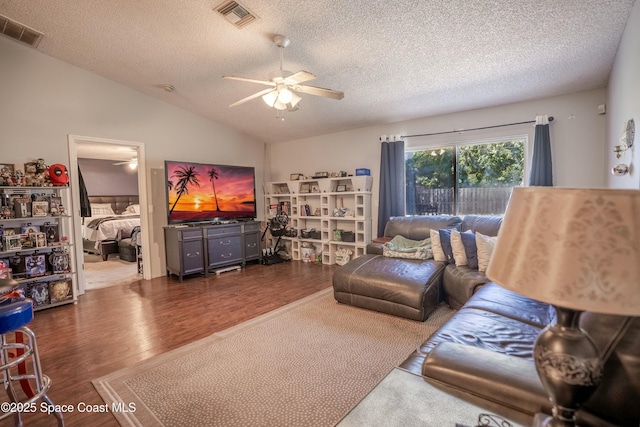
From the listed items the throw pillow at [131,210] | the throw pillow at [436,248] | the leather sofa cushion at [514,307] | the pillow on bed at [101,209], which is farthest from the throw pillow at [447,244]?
the pillow on bed at [101,209]

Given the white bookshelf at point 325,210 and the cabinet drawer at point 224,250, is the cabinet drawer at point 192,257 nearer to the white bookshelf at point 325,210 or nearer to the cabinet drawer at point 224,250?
the cabinet drawer at point 224,250

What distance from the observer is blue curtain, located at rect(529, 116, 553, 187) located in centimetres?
360

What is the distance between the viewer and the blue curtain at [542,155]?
3598 mm

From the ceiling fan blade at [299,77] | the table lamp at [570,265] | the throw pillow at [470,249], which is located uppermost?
the ceiling fan blade at [299,77]

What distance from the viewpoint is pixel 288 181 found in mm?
6000

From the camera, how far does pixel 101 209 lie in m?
7.71

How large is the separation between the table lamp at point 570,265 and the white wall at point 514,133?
3774mm

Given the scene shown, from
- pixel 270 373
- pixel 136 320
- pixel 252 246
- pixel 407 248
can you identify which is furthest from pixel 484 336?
pixel 252 246

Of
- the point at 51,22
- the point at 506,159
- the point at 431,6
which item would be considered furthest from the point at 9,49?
the point at 506,159

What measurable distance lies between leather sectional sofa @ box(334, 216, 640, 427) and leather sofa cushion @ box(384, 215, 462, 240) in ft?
0.13

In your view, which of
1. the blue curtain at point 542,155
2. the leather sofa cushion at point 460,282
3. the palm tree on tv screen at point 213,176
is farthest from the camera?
the palm tree on tv screen at point 213,176

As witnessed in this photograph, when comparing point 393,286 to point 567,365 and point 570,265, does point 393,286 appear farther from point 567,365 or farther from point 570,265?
point 570,265

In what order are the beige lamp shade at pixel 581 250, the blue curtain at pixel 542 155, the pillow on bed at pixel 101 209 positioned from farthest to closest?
1. the pillow on bed at pixel 101 209
2. the blue curtain at pixel 542 155
3. the beige lamp shade at pixel 581 250

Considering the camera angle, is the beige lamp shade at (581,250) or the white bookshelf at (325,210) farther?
the white bookshelf at (325,210)
